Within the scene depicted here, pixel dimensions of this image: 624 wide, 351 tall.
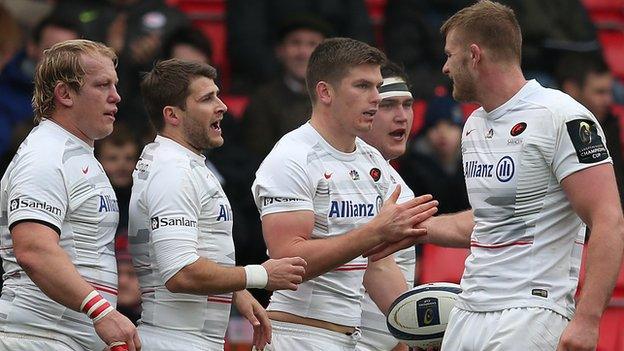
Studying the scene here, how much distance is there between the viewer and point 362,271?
26.0 feet

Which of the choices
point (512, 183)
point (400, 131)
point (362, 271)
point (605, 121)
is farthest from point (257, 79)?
point (512, 183)

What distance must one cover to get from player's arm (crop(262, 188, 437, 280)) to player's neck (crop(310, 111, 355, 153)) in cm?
51

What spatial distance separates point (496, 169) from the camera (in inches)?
275

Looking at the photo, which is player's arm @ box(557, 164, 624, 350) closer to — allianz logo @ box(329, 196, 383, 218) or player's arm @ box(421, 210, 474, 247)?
player's arm @ box(421, 210, 474, 247)

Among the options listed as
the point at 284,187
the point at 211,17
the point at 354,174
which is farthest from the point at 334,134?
the point at 211,17

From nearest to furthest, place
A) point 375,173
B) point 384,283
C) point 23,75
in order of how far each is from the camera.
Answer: point 375,173, point 384,283, point 23,75

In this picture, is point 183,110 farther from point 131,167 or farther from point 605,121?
point 605,121

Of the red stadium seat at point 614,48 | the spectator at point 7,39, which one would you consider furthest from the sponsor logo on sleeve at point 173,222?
the red stadium seat at point 614,48

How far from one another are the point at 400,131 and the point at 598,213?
102 inches

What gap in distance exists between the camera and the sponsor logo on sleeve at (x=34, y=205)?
686 centimetres

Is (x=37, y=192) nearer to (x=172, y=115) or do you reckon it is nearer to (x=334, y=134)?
(x=172, y=115)

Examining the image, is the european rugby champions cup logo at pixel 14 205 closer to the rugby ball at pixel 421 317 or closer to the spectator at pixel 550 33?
the rugby ball at pixel 421 317

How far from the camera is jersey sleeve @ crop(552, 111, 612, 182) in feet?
21.9

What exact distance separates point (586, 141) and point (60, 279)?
2.56 m
